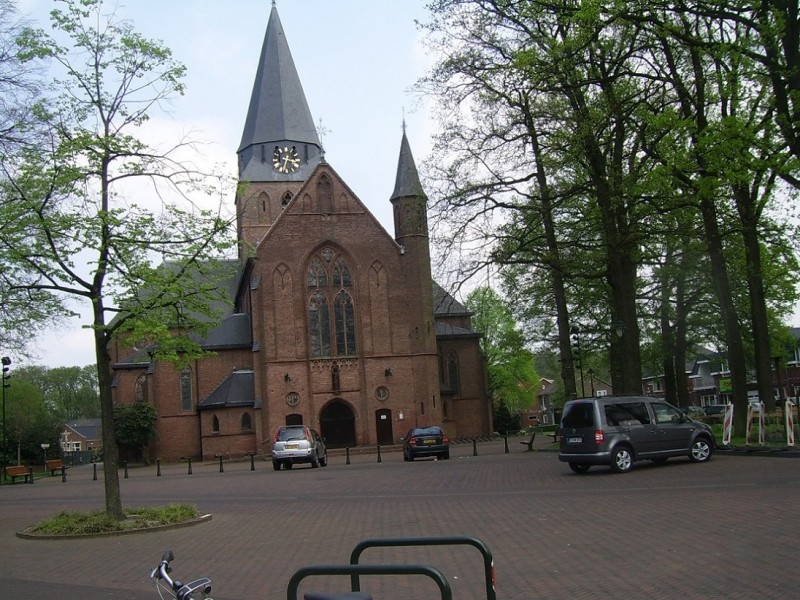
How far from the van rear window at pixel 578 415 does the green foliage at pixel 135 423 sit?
37019 millimetres

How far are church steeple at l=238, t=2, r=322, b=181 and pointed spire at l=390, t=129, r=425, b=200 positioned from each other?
11481 mm

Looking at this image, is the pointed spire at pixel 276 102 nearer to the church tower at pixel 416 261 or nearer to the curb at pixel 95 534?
the church tower at pixel 416 261

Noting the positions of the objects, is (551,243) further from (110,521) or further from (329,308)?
(329,308)

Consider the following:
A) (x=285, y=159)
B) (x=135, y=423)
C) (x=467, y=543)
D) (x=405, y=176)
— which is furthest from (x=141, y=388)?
(x=467, y=543)

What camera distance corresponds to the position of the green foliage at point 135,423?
168 feet

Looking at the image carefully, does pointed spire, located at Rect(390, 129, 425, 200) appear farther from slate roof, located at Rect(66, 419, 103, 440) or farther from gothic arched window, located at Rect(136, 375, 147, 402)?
slate roof, located at Rect(66, 419, 103, 440)

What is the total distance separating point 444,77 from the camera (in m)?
26.5

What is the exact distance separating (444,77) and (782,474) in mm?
15804

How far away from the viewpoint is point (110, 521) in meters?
14.2

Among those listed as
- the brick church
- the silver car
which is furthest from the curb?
the brick church

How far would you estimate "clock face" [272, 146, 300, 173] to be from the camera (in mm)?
63500

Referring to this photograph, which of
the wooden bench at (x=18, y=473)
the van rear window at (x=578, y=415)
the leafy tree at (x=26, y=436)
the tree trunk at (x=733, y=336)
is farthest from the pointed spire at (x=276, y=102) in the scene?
the van rear window at (x=578, y=415)

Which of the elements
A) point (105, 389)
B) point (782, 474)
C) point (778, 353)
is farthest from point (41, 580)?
point (778, 353)

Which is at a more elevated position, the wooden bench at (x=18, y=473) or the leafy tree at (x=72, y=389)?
the leafy tree at (x=72, y=389)
